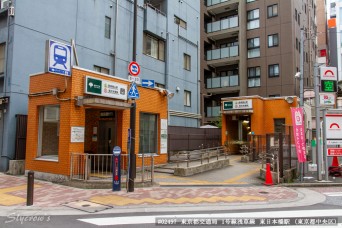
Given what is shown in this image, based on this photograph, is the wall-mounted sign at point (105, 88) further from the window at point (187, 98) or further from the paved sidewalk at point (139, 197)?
the window at point (187, 98)

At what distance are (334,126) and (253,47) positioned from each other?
887 inches

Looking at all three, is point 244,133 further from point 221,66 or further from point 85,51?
point 85,51

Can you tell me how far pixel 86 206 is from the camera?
865 centimetres

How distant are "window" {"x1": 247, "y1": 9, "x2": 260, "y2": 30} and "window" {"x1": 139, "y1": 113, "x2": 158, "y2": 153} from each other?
22.9 meters

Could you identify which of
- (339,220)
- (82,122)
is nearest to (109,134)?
(82,122)

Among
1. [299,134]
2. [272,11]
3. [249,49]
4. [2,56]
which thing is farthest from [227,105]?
[2,56]

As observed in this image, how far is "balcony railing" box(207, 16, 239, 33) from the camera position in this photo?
35.6 m

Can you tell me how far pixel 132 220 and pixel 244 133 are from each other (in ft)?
68.8

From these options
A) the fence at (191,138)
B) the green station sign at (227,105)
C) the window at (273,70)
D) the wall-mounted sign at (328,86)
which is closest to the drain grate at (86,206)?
the fence at (191,138)

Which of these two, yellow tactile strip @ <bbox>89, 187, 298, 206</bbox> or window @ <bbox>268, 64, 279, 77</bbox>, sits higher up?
window @ <bbox>268, 64, 279, 77</bbox>

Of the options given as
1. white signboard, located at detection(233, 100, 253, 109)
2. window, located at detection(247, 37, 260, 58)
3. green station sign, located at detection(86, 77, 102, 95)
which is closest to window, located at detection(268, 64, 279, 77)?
window, located at detection(247, 37, 260, 58)

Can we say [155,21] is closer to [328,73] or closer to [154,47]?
[154,47]

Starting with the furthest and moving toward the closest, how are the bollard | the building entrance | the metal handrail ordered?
the metal handrail < the building entrance < the bollard

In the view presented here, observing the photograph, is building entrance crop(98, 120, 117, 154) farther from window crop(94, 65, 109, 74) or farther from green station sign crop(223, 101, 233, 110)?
green station sign crop(223, 101, 233, 110)
